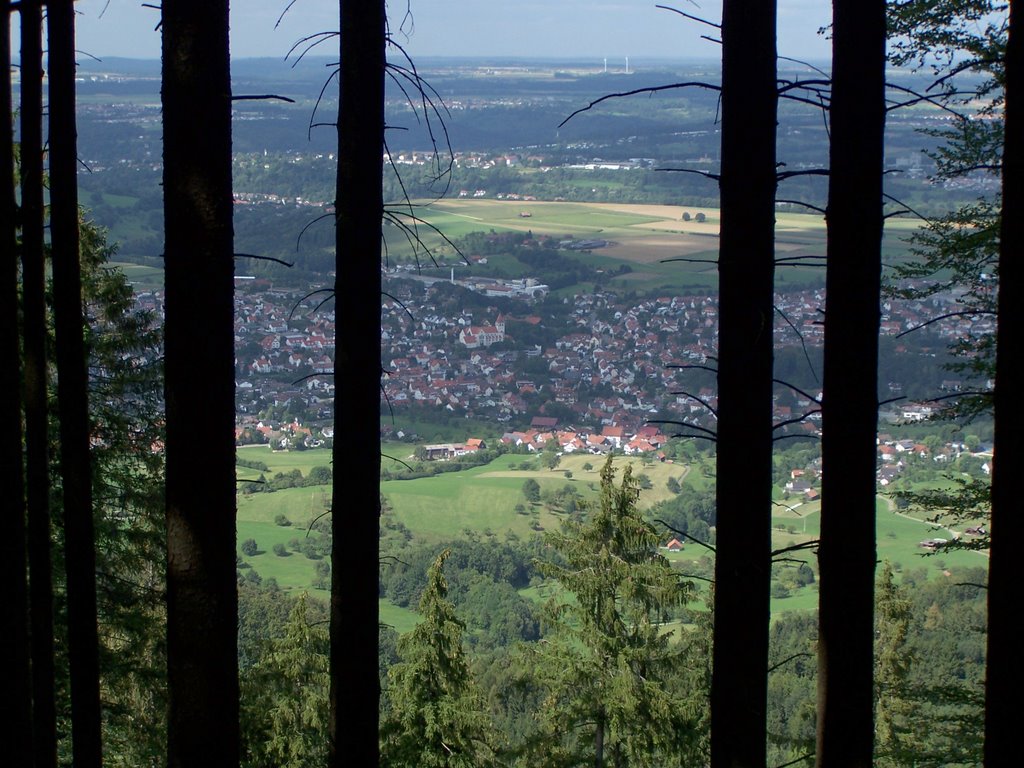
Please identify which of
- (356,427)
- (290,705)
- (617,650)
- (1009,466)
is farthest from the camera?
(290,705)

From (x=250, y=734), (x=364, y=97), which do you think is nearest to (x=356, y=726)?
(x=364, y=97)

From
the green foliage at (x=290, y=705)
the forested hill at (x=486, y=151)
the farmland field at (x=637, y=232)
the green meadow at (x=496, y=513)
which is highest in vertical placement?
the forested hill at (x=486, y=151)

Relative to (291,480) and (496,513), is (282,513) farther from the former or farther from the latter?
(496,513)

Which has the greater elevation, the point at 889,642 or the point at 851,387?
the point at 851,387

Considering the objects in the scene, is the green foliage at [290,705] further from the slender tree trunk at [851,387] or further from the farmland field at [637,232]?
the farmland field at [637,232]

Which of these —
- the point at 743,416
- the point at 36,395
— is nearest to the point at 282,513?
the point at 36,395

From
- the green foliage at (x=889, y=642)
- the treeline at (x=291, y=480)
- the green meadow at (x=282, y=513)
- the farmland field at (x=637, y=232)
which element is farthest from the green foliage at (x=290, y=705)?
the farmland field at (x=637, y=232)

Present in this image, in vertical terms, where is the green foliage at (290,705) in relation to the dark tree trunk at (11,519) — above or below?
below

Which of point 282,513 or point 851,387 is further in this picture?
point 282,513

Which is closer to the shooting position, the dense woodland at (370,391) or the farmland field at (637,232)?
the dense woodland at (370,391)
